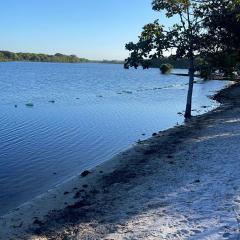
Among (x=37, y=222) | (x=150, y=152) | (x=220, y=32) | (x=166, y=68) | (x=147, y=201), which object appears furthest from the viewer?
(x=166, y=68)

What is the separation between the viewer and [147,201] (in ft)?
48.9

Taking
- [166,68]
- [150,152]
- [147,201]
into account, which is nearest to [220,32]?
[150,152]

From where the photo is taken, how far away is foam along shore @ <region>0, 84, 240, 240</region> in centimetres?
1238

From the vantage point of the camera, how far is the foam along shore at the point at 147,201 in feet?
A: 40.6

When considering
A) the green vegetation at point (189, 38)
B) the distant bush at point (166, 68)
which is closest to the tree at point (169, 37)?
the green vegetation at point (189, 38)

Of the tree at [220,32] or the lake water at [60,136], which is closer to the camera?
the lake water at [60,136]

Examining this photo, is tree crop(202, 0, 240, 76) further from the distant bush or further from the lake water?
the distant bush

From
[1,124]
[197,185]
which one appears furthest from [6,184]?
[1,124]

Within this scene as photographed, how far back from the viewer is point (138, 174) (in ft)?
62.2

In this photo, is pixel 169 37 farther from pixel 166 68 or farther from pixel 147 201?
pixel 166 68

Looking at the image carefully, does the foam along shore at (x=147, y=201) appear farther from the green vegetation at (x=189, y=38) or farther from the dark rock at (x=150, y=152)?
the green vegetation at (x=189, y=38)

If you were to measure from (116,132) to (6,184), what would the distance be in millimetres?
15054

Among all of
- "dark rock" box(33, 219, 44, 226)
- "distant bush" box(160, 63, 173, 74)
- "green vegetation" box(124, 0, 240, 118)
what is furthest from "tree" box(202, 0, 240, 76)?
"distant bush" box(160, 63, 173, 74)

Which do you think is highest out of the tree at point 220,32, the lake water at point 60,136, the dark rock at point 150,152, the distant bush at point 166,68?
the tree at point 220,32
